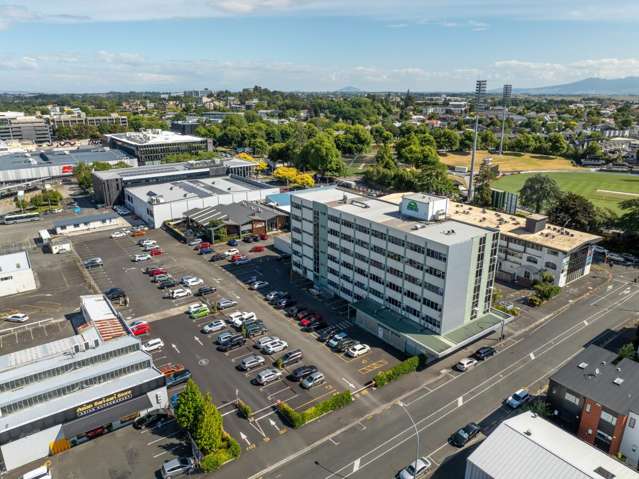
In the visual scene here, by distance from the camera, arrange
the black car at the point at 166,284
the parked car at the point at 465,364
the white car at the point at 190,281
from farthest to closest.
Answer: the white car at the point at 190,281 → the black car at the point at 166,284 → the parked car at the point at 465,364

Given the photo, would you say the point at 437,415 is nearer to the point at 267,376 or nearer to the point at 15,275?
the point at 267,376

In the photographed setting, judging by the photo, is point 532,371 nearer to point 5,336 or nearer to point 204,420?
point 204,420

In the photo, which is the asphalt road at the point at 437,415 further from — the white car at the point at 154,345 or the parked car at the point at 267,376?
the white car at the point at 154,345

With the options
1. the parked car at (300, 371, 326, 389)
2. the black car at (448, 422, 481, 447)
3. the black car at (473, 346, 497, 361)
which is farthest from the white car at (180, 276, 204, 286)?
the black car at (448, 422, 481, 447)

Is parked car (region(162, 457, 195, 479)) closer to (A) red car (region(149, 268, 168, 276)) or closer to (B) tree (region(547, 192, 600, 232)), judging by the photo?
(A) red car (region(149, 268, 168, 276))

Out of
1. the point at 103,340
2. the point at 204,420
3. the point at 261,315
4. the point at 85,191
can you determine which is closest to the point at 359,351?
the point at 261,315

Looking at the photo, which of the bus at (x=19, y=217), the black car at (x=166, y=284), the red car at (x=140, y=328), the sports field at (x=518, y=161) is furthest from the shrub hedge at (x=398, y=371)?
the sports field at (x=518, y=161)

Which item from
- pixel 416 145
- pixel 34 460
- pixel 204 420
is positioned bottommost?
pixel 34 460
